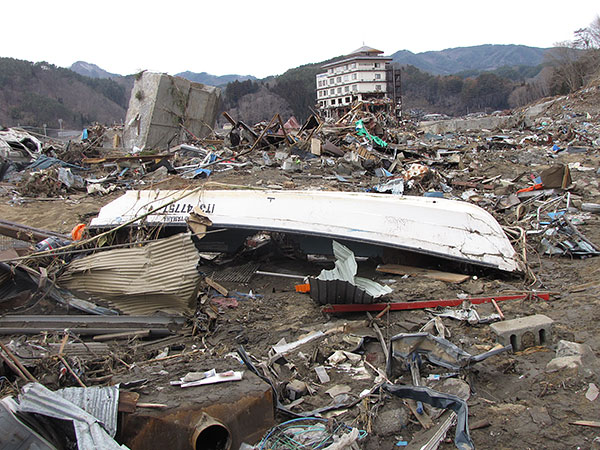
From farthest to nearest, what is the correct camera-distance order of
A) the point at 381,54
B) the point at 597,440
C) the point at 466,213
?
the point at 381,54 → the point at 466,213 → the point at 597,440

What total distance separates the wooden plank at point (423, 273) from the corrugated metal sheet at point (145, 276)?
215 centimetres

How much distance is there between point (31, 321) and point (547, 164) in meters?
11.5

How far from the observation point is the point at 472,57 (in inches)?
7333

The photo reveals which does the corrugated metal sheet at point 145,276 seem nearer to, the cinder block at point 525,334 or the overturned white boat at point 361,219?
the overturned white boat at point 361,219

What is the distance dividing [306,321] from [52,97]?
53.3 metres

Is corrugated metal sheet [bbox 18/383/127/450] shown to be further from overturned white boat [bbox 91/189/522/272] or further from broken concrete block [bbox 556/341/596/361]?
overturned white boat [bbox 91/189/522/272]

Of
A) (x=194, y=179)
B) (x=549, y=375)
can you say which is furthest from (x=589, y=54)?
(x=549, y=375)

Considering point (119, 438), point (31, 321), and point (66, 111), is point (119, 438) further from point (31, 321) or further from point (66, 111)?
point (66, 111)

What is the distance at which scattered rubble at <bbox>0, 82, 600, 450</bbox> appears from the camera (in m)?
2.41

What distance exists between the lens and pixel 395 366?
3076mm

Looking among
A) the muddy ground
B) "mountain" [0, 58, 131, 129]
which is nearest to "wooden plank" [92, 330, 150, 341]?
the muddy ground

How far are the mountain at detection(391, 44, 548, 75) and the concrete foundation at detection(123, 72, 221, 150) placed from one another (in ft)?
552

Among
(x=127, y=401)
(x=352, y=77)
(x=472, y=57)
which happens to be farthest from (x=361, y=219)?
(x=472, y=57)

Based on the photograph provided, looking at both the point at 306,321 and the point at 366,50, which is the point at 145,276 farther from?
the point at 366,50
